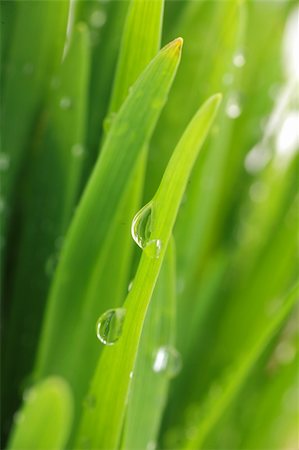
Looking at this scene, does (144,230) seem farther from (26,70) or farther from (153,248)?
(26,70)

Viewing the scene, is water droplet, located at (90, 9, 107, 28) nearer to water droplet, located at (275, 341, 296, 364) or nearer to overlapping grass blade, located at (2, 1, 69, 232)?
overlapping grass blade, located at (2, 1, 69, 232)

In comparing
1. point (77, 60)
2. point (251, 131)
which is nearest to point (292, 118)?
point (251, 131)

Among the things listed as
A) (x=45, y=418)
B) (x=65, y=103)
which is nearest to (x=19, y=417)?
(x=45, y=418)

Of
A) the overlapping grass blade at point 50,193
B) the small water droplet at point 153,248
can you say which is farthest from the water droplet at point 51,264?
the small water droplet at point 153,248

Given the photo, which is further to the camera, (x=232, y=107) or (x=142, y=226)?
(x=232, y=107)

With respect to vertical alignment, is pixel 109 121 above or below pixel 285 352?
above

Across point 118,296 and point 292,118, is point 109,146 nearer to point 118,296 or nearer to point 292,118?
point 118,296
